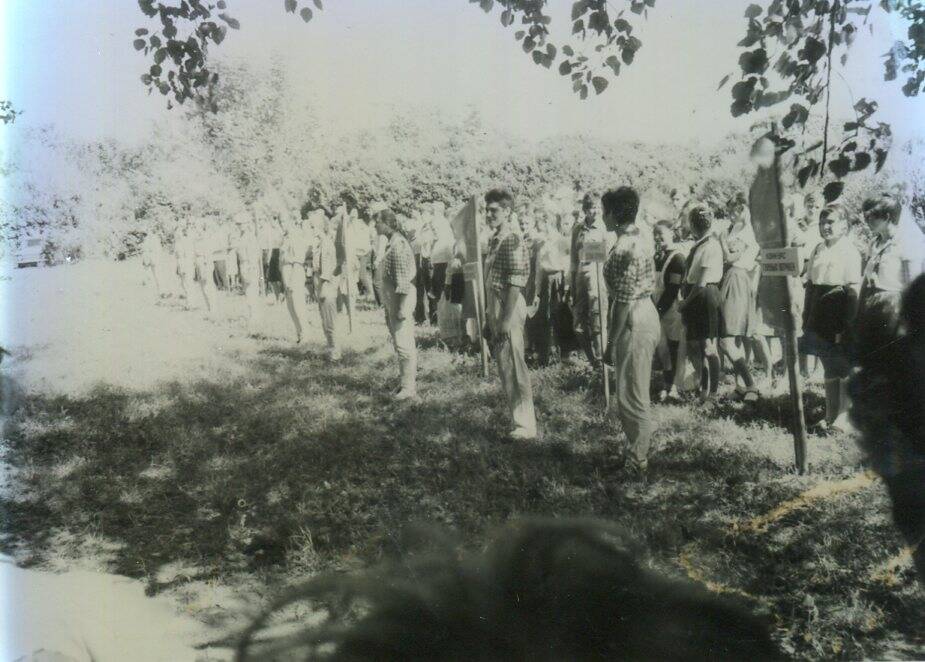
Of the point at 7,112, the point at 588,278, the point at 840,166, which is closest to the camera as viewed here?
the point at 7,112

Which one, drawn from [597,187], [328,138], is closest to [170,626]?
[328,138]

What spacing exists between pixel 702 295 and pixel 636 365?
421 mm

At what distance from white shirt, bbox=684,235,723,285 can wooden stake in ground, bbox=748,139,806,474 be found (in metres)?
0.17

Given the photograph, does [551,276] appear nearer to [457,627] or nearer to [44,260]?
[457,627]

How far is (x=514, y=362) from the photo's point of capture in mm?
2936

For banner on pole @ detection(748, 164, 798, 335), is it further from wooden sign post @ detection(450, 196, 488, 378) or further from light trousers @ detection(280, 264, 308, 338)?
light trousers @ detection(280, 264, 308, 338)

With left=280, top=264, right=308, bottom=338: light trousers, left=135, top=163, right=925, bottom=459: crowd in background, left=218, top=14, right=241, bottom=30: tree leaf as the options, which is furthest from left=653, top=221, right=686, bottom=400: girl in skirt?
left=218, top=14, right=241, bottom=30: tree leaf

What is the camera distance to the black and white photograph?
8.97 ft

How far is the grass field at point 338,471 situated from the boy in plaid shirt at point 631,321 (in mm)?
81

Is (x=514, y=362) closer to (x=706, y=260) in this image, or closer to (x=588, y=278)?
(x=588, y=278)

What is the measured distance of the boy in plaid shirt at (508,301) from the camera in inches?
114

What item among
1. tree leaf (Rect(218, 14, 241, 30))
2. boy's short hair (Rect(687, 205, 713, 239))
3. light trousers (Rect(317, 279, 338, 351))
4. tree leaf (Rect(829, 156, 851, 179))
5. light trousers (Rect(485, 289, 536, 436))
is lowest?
light trousers (Rect(485, 289, 536, 436))

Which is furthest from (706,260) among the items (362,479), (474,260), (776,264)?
(362,479)

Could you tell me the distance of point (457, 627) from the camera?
2.73 meters
